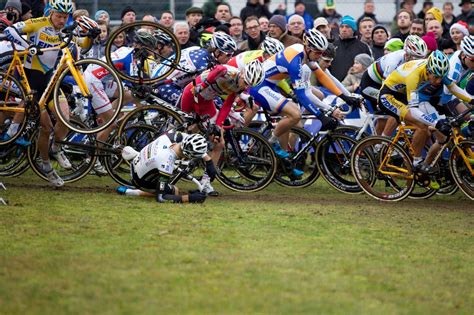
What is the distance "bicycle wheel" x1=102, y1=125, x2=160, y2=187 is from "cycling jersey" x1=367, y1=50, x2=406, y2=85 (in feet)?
11.4

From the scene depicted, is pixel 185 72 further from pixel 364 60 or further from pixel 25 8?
pixel 25 8

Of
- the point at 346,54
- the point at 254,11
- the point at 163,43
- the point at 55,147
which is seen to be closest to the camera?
the point at 163,43

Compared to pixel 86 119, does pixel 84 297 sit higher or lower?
lower

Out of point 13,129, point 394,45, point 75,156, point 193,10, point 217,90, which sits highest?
point 193,10

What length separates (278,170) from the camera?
15.7 meters

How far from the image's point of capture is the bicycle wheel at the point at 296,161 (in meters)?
15.7

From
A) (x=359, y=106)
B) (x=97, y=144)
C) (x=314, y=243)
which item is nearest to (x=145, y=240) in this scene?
(x=314, y=243)

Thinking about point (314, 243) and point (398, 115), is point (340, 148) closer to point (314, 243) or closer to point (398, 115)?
point (398, 115)

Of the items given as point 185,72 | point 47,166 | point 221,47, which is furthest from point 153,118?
point 47,166

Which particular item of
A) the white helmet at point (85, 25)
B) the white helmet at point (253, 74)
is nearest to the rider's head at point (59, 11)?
the white helmet at point (85, 25)

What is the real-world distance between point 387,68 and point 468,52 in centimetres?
159

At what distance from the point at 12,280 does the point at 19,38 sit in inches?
230

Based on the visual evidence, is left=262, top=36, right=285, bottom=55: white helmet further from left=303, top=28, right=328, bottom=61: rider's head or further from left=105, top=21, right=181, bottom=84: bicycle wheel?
left=105, top=21, right=181, bottom=84: bicycle wheel

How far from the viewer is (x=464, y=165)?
565 inches
